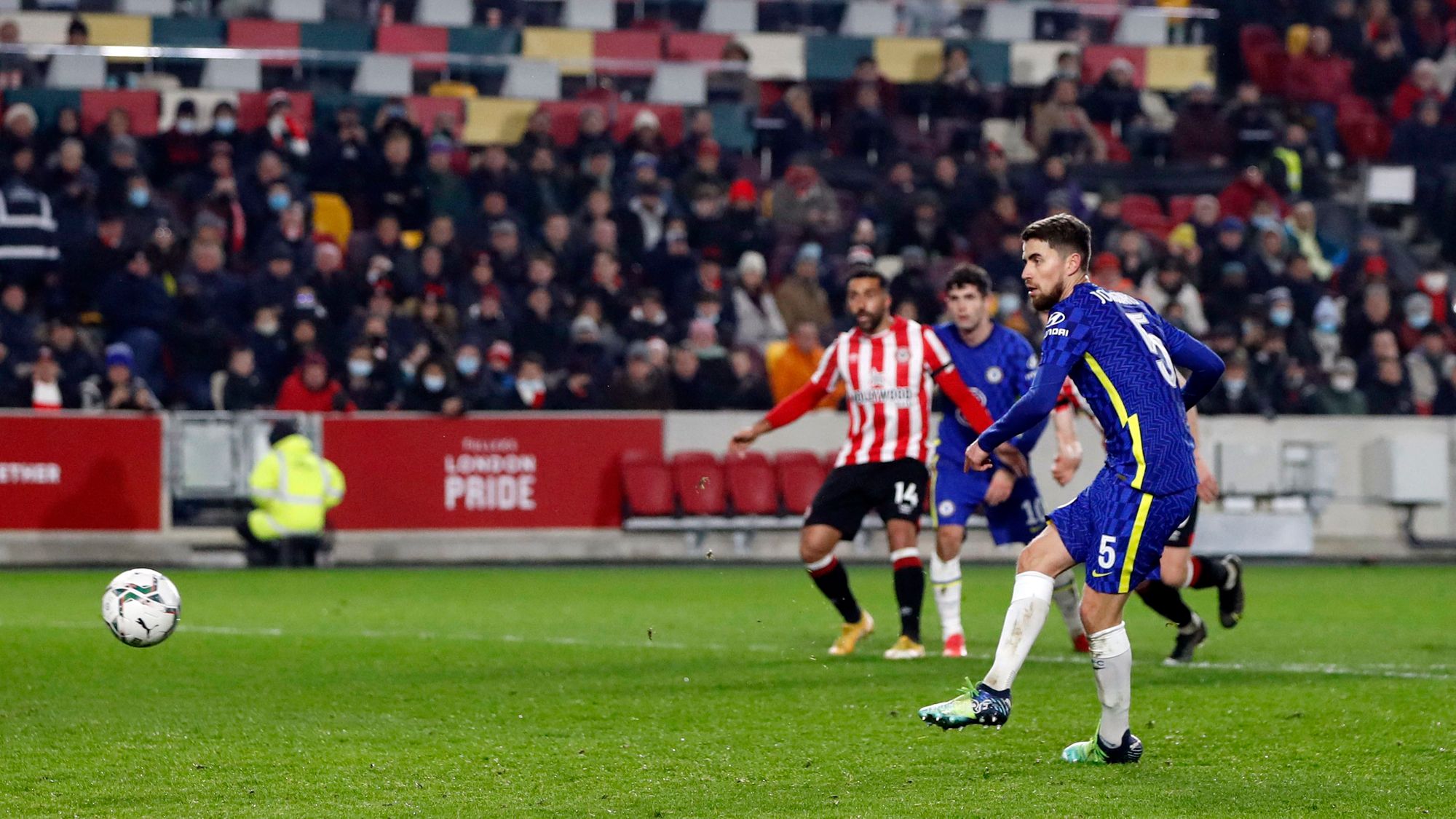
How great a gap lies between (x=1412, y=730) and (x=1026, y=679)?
217 cm

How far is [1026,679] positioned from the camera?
947 cm

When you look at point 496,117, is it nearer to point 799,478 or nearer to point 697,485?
point 697,485

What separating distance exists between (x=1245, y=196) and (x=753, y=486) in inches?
356

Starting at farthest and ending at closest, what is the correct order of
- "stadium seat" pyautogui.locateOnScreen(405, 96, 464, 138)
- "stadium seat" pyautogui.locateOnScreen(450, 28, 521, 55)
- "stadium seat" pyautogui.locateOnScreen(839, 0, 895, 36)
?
1. "stadium seat" pyautogui.locateOnScreen(839, 0, 895, 36)
2. "stadium seat" pyautogui.locateOnScreen(450, 28, 521, 55)
3. "stadium seat" pyautogui.locateOnScreen(405, 96, 464, 138)

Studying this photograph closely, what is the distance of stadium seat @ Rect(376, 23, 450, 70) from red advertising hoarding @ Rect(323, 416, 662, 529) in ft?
27.6

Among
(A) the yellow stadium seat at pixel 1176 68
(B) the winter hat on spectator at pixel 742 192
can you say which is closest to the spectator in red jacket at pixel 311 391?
(B) the winter hat on spectator at pixel 742 192

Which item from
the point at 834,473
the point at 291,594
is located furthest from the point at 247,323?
the point at 834,473

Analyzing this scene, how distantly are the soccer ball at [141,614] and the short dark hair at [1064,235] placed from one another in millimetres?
4535

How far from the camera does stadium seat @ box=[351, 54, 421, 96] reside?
23703 mm

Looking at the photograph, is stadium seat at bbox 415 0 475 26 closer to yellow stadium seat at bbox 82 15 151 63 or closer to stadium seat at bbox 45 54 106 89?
yellow stadium seat at bbox 82 15 151 63

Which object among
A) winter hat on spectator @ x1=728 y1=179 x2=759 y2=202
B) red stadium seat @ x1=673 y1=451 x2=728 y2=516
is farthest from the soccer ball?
winter hat on spectator @ x1=728 y1=179 x2=759 y2=202

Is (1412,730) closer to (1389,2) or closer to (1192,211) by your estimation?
(1192,211)

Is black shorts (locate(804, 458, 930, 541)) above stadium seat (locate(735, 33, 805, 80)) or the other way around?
the other way around

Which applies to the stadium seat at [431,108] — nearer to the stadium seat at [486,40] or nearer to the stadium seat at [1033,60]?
the stadium seat at [486,40]
